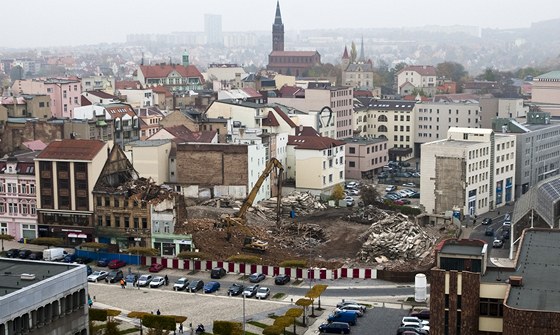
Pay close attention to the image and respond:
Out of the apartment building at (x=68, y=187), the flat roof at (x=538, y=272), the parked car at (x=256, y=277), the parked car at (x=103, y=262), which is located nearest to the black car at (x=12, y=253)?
the apartment building at (x=68, y=187)

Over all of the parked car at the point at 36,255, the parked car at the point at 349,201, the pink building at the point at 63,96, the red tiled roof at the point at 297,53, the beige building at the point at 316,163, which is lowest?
the parked car at the point at 36,255

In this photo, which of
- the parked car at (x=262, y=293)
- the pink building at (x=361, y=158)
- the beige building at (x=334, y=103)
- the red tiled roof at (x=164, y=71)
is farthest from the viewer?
the red tiled roof at (x=164, y=71)

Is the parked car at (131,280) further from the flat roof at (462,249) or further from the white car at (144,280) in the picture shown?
the flat roof at (462,249)

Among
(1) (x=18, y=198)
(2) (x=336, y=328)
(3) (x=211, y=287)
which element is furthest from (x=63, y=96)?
(2) (x=336, y=328)

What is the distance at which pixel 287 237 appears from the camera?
1911 inches

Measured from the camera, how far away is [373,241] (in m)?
45.9

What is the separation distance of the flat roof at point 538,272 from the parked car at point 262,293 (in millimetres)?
11131

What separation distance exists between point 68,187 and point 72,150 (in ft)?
6.41

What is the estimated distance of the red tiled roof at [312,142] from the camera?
202 ft

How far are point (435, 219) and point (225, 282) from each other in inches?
687

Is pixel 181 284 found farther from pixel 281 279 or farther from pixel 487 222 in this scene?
pixel 487 222

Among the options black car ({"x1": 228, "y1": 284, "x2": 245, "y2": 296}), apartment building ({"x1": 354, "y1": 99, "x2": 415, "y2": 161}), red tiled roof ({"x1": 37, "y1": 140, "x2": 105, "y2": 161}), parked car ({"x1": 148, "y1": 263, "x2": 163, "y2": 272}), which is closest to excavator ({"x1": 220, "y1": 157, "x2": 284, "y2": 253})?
parked car ({"x1": 148, "y1": 263, "x2": 163, "y2": 272})

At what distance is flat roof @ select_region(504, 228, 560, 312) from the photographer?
25.4m

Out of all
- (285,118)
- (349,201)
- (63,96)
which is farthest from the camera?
(63,96)
